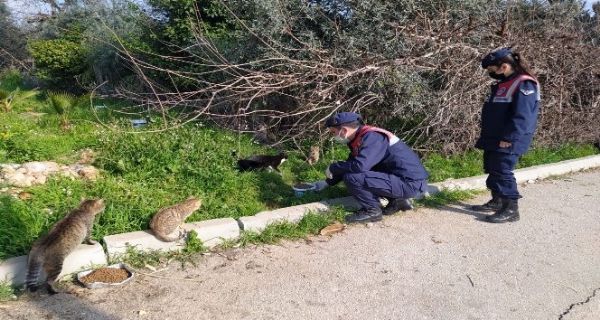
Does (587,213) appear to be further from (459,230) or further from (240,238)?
(240,238)

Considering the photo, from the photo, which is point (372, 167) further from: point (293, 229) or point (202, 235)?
point (202, 235)

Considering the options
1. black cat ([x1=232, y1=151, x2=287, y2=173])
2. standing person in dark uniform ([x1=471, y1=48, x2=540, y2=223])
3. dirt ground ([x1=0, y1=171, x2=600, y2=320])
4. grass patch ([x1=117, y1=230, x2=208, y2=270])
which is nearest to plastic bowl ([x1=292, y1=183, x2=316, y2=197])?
black cat ([x1=232, y1=151, x2=287, y2=173])

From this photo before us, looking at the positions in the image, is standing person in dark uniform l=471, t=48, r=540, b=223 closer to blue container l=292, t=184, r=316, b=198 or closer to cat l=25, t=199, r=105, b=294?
blue container l=292, t=184, r=316, b=198

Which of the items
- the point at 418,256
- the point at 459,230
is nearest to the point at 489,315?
the point at 418,256

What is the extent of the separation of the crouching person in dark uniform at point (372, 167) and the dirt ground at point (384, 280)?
272 mm

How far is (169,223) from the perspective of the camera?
147 inches

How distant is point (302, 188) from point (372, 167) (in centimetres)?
93

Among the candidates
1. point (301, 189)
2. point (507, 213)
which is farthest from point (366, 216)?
point (507, 213)

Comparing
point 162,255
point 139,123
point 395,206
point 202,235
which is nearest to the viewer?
point 162,255

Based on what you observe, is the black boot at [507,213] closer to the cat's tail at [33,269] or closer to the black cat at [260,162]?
the black cat at [260,162]

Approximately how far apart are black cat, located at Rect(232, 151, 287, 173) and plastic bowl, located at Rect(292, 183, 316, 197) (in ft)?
2.13

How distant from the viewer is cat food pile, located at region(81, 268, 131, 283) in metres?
3.24

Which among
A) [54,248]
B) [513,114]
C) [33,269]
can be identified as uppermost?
[513,114]

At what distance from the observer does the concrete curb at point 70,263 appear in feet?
10.4
